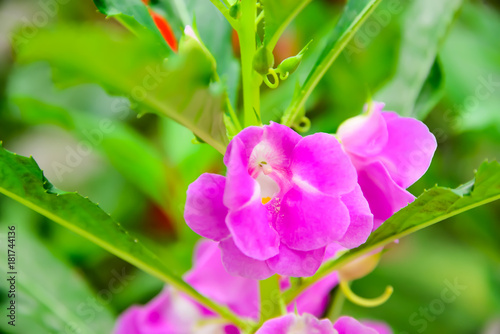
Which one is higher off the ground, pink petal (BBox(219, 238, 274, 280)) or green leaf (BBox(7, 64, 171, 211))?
pink petal (BBox(219, 238, 274, 280))

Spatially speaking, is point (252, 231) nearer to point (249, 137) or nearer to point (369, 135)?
point (249, 137)

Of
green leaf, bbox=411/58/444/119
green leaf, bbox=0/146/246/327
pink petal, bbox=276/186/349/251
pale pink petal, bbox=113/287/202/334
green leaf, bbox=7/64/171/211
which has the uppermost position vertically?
green leaf, bbox=411/58/444/119

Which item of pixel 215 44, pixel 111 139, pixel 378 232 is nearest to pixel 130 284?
pixel 111 139

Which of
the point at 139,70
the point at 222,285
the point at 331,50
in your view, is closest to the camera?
the point at 139,70

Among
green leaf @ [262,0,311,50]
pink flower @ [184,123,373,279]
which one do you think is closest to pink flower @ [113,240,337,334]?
pink flower @ [184,123,373,279]

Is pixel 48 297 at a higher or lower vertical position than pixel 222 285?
lower

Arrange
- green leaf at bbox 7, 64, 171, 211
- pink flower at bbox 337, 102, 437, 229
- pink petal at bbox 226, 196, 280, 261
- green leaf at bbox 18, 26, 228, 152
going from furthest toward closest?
green leaf at bbox 7, 64, 171, 211 < pink flower at bbox 337, 102, 437, 229 < pink petal at bbox 226, 196, 280, 261 < green leaf at bbox 18, 26, 228, 152

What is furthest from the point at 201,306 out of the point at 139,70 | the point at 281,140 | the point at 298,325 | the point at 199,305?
the point at 139,70

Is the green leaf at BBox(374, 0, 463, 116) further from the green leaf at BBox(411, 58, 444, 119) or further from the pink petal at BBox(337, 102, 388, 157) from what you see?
the pink petal at BBox(337, 102, 388, 157)

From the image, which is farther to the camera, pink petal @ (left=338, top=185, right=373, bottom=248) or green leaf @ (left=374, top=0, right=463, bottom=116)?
green leaf @ (left=374, top=0, right=463, bottom=116)
